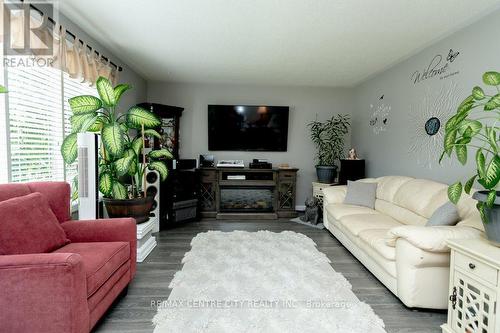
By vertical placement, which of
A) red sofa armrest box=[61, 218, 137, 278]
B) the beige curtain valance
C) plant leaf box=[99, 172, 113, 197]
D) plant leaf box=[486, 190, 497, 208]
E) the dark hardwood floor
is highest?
the beige curtain valance

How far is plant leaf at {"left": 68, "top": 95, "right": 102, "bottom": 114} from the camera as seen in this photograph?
7.69 ft

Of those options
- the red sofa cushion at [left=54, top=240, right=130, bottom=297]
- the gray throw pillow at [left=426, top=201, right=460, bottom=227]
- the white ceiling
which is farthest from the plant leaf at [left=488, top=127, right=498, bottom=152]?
the red sofa cushion at [left=54, top=240, right=130, bottom=297]

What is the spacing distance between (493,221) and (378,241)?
90 centimetres

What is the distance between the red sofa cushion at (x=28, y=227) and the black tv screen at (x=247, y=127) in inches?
128

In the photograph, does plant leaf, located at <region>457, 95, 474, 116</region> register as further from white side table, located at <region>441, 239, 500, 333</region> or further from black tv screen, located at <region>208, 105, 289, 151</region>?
black tv screen, located at <region>208, 105, 289, 151</region>

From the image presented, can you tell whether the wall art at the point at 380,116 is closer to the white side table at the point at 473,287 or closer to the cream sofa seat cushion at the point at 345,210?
the cream sofa seat cushion at the point at 345,210

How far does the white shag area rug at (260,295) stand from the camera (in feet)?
5.66

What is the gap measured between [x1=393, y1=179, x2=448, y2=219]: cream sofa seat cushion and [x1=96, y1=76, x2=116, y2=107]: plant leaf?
131 inches

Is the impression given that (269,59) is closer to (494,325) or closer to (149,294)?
(149,294)

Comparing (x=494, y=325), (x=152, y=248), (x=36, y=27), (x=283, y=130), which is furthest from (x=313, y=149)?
(x=36, y=27)

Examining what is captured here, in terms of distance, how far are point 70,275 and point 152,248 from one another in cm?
184

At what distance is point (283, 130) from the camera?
488 cm

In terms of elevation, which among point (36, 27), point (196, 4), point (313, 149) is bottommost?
point (313, 149)

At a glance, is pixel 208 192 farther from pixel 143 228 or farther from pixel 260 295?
pixel 260 295
